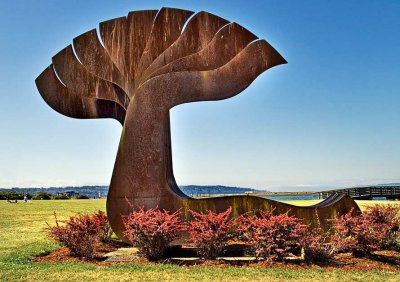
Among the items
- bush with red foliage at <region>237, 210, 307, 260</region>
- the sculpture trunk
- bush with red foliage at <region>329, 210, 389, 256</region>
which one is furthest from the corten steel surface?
bush with red foliage at <region>237, 210, 307, 260</region>

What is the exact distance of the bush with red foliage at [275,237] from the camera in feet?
26.6

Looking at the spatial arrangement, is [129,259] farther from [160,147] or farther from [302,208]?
[302,208]

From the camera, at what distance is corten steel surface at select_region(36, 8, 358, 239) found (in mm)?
9562

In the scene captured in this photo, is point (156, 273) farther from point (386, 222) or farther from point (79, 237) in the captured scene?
point (386, 222)

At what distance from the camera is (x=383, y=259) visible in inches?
332

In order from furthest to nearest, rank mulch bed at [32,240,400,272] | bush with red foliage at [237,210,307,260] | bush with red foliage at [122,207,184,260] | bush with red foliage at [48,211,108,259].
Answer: bush with red foliage at [48,211,108,259] → bush with red foliage at [122,207,184,260] → bush with red foliage at [237,210,307,260] → mulch bed at [32,240,400,272]

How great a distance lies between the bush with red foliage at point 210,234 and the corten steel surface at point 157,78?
33.4 inches

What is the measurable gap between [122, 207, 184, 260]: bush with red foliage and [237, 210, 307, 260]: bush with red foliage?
1.56 meters

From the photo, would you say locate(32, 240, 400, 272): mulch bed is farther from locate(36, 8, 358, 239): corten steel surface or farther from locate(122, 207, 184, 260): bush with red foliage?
locate(36, 8, 358, 239): corten steel surface

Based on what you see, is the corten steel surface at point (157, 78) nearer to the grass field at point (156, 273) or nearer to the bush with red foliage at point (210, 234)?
the bush with red foliage at point (210, 234)

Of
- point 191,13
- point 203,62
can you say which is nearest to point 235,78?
point 203,62

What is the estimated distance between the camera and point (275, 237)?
8164 millimetres

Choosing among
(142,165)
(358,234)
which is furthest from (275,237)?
(142,165)

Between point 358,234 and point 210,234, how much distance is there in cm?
313
